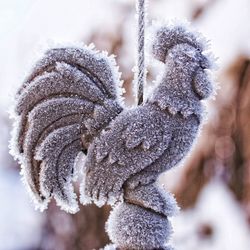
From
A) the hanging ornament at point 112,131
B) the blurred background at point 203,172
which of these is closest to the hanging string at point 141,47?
the hanging ornament at point 112,131

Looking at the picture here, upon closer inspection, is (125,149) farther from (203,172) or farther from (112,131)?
(203,172)

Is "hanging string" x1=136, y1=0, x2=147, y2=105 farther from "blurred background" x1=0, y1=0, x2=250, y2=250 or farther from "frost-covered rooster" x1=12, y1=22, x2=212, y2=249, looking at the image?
"blurred background" x1=0, y1=0, x2=250, y2=250

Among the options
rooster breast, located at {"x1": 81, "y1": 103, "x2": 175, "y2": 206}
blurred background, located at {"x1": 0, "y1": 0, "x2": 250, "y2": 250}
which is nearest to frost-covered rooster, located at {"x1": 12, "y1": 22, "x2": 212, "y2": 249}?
rooster breast, located at {"x1": 81, "y1": 103, "x2": 175, "y2": 206}

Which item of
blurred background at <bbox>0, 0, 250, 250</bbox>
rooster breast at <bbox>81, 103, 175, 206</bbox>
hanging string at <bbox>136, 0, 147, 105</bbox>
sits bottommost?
rooster breast at <bbox>81, 103, 175, 206</bbox>

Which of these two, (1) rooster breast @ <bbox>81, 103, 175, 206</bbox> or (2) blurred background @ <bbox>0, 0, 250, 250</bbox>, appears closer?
(1) rooster breast @ <bbox>81, 103, 175, 206</bbox>

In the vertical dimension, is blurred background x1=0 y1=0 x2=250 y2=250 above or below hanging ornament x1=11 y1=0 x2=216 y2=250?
above

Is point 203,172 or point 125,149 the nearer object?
point 125,149

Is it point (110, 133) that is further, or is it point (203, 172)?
point (203, 172)

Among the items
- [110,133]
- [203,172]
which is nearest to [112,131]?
[110,133]
